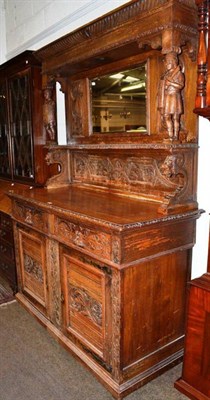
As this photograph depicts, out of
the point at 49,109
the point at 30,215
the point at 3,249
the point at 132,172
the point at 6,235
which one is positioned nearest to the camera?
the point at 132,172

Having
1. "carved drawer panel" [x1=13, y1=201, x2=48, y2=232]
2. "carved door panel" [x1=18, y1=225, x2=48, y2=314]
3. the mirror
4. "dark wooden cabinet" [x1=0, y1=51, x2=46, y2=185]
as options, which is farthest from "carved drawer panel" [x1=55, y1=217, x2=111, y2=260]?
"dark wooden cabinet" [x1=0, y1=51, x2=46, y2=185]

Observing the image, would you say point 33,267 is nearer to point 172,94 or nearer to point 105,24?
point 172,94

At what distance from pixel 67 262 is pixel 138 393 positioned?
2.80 ft

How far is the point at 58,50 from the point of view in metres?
2.31

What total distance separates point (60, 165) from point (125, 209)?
1084 mm

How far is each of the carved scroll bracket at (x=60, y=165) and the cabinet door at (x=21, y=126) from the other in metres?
0.45

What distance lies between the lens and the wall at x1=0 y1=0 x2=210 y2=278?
6.24 ft

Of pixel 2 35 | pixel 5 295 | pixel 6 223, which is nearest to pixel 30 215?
pixel 6 223

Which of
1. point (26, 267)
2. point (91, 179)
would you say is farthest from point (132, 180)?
point (26, 267)

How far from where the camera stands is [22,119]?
3.14m

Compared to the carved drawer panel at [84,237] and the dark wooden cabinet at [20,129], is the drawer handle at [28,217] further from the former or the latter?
the dark wooden cabinet at [20,129]

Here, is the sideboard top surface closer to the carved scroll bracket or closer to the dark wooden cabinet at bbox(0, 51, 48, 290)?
the carved scroll bracket

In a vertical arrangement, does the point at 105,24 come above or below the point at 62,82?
above

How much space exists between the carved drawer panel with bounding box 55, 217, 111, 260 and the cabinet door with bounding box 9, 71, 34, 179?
121cm
